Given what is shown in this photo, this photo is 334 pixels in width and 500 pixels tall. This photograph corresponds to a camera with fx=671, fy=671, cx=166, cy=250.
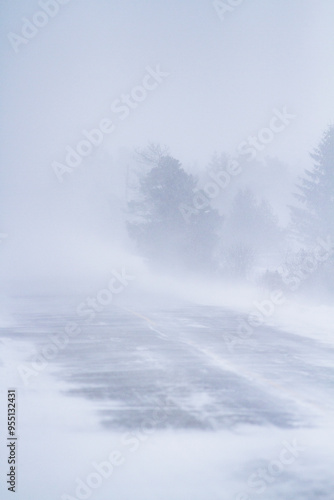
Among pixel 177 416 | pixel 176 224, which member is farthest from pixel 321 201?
pixel 177 416

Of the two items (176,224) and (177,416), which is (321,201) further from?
(177,416)

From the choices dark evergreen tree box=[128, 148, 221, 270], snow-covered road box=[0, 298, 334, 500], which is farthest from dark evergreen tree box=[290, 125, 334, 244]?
snow-covered road box=[0, 298, 334, 500]

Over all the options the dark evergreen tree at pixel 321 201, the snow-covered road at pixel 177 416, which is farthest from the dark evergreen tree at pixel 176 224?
the snow-covered road at pixel 177 416

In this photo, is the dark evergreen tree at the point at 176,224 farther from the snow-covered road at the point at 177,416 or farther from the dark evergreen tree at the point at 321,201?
the snow-covered road at the point at 177,416

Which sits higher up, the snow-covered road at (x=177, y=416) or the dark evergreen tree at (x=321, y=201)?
the dark evergreen tree at (x=321, y=201)

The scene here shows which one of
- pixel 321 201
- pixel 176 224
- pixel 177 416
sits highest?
pixel 321 201

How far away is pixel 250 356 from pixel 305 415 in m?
4.95

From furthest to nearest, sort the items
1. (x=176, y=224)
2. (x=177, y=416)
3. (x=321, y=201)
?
1. (x=321, y=201)
2. (x=176, y=224)
3. (x=177, y=416)

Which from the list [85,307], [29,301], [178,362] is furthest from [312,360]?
[29,301]

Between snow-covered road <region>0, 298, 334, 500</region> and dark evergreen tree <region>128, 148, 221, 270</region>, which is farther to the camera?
dark evergreen tree <region>128, 148, 221, 270</region>

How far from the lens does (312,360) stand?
13156mm

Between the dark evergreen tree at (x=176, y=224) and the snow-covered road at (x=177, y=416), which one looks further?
the dark evergreen tree at (x=176, y=224)

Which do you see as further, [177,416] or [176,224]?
[176,224]

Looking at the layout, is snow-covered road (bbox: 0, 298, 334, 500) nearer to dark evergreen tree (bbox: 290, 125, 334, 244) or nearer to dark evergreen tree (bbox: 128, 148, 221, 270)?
dark evergreen tree (bbox: 128, 148, 221, 270)
